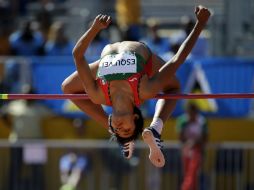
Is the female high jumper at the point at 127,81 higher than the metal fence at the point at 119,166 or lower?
higher

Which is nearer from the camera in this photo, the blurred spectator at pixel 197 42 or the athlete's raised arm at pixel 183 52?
the athlete's raised arm at pixel 183 52

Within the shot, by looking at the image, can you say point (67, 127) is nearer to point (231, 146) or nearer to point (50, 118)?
point (50, 118)

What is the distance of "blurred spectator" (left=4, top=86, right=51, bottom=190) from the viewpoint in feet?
46.5

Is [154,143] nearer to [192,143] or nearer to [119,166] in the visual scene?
[192,143]

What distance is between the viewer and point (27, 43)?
1533 cm

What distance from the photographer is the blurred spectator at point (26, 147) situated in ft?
46.5

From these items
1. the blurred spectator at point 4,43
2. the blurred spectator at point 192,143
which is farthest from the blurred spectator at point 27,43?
the blurred spectator at point 192,143

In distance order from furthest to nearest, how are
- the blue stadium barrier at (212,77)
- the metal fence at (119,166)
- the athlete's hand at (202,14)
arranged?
the blue stadium barrier at (212,77), the metal fence at (119,166), the athlete's hand at (202,14)

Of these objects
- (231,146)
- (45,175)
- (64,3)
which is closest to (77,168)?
(45,175)

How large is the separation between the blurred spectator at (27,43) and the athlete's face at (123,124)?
5.67m

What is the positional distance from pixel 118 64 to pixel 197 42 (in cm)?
539

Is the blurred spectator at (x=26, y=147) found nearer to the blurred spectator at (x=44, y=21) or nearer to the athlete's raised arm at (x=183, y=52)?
the blurred spectator at (x=44, y=21)

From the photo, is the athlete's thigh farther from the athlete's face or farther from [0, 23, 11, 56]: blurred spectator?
[0, 23, 11, 56]: blurred spectator

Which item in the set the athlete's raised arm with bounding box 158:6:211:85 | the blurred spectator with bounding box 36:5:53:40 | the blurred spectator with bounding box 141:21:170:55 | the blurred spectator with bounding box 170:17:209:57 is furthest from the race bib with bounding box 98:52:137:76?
the blurred spectator with bounding box 36:5:53:40
